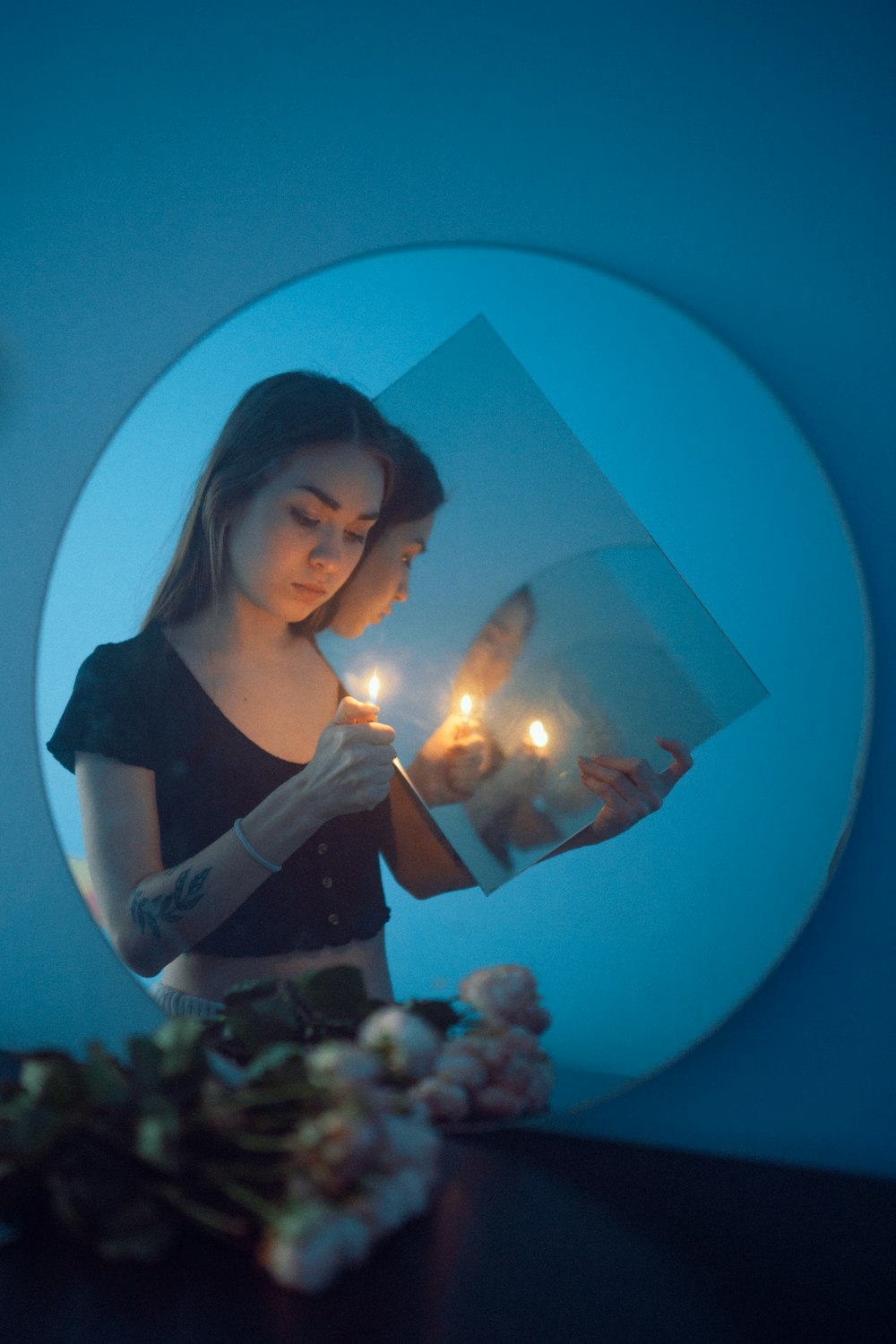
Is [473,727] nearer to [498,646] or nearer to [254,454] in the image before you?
[498,646]

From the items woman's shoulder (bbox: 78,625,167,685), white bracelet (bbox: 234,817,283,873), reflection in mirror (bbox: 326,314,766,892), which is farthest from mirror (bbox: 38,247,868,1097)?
woman's shoulder (bbox: 78,625,167,685)

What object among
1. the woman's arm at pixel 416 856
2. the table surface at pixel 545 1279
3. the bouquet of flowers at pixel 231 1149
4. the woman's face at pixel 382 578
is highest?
the woman's face at pixel 382 578

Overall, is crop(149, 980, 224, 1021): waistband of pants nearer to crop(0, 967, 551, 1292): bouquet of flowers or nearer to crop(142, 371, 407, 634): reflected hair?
crop(0, 967, 551, 1292): bouquet of flowers

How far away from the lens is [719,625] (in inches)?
34.8

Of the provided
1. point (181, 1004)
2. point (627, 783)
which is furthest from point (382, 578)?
point (181, 1004)

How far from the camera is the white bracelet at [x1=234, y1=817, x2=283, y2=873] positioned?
38.8 inches

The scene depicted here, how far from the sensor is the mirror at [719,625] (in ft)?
2.86

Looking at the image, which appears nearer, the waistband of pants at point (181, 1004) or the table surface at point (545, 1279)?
the table surface at point (545, 1279)

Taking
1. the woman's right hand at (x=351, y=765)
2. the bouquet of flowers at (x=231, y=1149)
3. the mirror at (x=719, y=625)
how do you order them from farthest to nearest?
the woman's right hand at (x=351, y=765), the mirror at (x=719, y=625), the bouquet of flowers at (x=231, y=1149)

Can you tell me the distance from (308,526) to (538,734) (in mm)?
303

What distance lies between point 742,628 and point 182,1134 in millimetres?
590

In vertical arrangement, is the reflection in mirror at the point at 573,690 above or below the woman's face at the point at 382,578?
below

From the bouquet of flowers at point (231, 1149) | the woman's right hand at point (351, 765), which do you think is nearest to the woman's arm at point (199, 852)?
the woman's right hand at point (351, 765)

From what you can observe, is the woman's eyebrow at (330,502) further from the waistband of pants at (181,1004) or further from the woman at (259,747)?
the waistband of pants at (181,1004)
